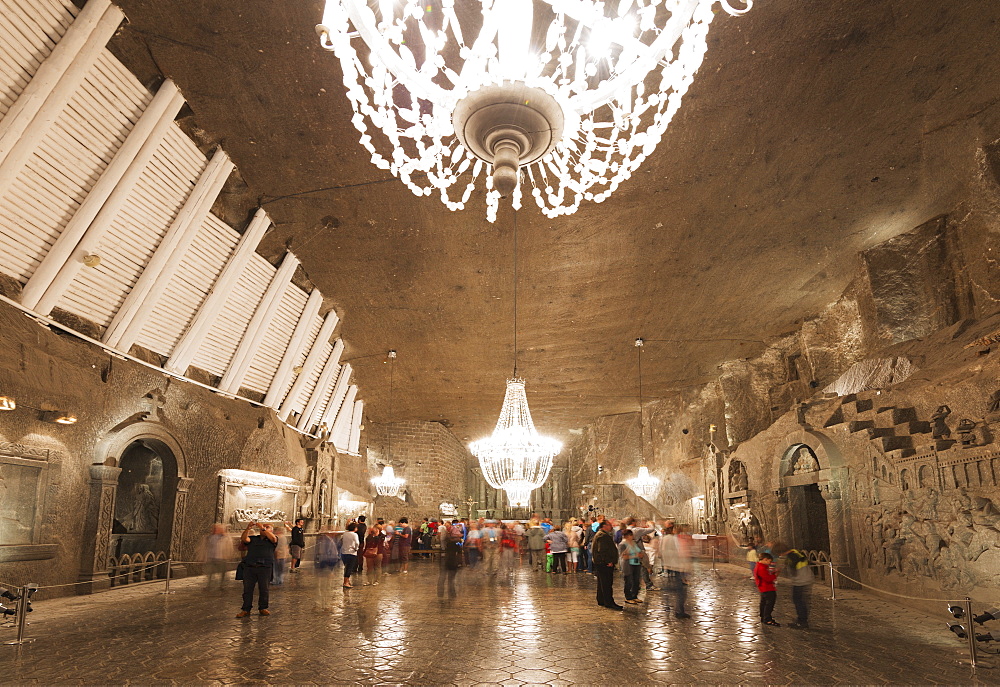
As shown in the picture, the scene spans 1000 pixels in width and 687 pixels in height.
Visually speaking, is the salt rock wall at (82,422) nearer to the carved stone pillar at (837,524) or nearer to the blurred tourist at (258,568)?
the blurred tourist at (258,568)

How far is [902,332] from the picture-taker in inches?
347

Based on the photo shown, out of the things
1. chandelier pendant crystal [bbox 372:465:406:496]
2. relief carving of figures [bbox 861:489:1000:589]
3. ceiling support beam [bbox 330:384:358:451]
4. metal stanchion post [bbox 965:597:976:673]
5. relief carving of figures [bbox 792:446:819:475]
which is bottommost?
metal stanchion post [bbox 965:597:976:673]

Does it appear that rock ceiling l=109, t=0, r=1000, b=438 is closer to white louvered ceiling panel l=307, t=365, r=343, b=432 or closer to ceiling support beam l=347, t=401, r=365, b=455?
white louvered ceiling panel l=307, t=365, r=343, b=432

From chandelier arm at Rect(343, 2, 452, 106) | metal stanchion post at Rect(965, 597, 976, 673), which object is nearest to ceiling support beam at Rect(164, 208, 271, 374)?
chandelier arm at Rect(343, 2, 452, 106)

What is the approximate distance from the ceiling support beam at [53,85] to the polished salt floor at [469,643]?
3.48m

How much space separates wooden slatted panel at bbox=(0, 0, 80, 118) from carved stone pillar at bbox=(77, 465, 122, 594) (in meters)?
4.28

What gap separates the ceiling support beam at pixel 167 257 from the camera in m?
6.15

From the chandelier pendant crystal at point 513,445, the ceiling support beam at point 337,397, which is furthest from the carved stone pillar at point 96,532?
the ceiling support beam at point 337,397

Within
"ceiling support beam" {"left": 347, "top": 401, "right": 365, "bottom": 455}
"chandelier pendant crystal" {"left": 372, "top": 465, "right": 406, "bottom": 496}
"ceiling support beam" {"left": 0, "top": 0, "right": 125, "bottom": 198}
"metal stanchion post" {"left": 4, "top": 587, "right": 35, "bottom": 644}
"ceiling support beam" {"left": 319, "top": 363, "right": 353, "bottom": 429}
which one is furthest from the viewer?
"ceiling support beam" {"left": 347, "top": 401, "right": 365, "bottom": 455}

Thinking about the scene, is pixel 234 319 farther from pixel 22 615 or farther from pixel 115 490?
pixel 22 615

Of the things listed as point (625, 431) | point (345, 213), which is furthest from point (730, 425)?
point (345, 213)

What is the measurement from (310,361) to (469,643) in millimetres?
6329

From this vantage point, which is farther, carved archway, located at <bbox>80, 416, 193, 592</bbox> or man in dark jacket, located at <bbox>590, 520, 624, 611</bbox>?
carved archway, located at <bbox>80, 416, 193, 592</bbox>

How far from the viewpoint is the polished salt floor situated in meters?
3.96
